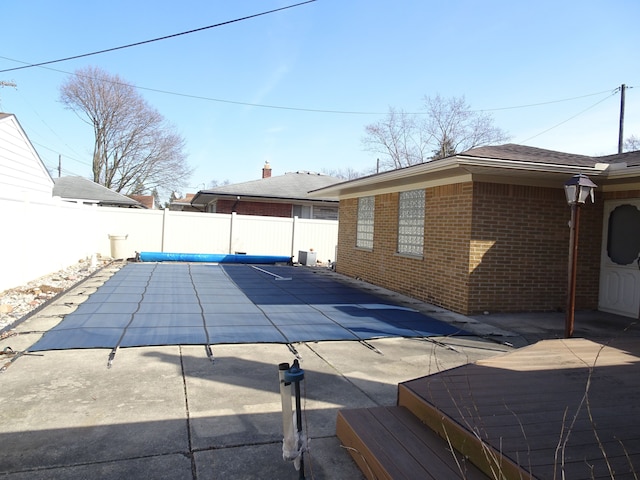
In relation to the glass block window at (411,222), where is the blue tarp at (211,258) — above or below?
below

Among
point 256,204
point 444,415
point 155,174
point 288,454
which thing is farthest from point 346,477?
→ point 155,174

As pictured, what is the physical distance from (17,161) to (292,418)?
1446 centimetres

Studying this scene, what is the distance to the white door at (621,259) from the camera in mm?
8172

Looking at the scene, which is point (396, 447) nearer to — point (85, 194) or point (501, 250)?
point (501, 250)

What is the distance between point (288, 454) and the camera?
8.67 ft

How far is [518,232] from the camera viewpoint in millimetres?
8250

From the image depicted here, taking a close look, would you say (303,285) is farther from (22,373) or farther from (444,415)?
(444,415)


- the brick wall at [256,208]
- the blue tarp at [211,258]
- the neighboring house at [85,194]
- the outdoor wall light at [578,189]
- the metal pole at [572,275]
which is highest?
the neighboring house at [85,194]

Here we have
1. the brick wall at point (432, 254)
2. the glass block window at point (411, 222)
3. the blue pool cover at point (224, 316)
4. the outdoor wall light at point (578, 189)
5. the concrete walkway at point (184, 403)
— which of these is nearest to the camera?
the concrete walkway at point (184, 403)

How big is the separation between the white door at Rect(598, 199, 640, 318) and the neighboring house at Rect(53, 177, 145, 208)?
22326mm

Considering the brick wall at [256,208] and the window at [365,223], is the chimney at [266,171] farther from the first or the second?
the window at [365,223]

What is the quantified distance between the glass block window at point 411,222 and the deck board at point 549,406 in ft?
16.8

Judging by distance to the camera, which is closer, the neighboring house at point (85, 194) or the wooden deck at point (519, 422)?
the wooden deck at point (519, 422)

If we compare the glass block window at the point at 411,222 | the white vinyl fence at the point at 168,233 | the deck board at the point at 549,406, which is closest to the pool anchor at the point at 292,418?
the deck board at the point at 549,406
